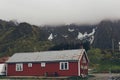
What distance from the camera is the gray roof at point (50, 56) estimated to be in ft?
206

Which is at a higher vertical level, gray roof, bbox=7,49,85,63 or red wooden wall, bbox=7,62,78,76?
gray roof, bbox=7,49,85,63

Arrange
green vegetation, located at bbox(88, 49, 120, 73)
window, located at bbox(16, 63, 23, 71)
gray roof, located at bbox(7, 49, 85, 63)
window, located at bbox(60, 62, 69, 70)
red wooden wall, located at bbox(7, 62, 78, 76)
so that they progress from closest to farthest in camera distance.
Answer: red wooden wall, located at bbox(7, 62, 78, 76) → window, located at bbox(60, 62, 69, 70) → gray roof, located at bbox(7, 49, 85, 63) → window, located at bbox(16, 63, 23, 71) → green vegetation, located at bbox(88, 49, 120, 73)

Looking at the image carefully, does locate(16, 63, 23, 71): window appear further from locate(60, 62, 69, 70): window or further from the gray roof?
locate(60, 62, 69, 70): window

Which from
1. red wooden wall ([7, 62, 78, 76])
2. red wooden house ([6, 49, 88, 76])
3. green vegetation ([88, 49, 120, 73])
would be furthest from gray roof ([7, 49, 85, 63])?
green vegetation ([88, 49, 120, 73])

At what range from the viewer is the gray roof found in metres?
62.9

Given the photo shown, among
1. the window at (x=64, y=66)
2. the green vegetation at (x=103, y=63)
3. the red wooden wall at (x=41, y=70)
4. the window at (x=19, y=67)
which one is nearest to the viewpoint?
the red wooden wall at (x=41, y=70)

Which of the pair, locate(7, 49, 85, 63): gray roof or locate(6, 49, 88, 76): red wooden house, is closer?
locate(6, 49, 88, 76): red wooden house

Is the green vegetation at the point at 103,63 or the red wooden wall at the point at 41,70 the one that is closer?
the red wooden wall at the point at 41,70

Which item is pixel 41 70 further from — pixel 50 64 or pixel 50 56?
pixel 50 56

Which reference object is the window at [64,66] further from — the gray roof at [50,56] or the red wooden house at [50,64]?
the gray roof at [50,56]

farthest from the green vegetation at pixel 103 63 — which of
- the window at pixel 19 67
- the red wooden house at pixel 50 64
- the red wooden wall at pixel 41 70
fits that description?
the window at pixel 19 67

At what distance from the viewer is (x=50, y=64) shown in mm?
64312

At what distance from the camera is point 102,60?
9606 centimetres

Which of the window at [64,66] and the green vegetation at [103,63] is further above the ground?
the window at [64,66]
